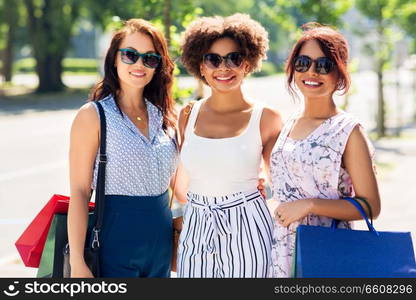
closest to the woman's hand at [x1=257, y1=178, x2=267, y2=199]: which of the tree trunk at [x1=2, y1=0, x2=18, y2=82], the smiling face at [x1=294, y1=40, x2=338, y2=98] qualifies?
the smiling face at [x1=294, y1=40, x2=338, y2=98]

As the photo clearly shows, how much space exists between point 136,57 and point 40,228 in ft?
3.04

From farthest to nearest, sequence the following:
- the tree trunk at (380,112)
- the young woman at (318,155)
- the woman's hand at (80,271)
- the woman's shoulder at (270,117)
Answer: the tree trunk at (380,112) → the woman's shoulder at (270,117) → the woman's hand at (80,271) → the young woman at (318,155)

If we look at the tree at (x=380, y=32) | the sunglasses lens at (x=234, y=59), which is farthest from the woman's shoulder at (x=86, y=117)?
the tree at (x=380, y=32)

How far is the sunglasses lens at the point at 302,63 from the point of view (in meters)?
3.47

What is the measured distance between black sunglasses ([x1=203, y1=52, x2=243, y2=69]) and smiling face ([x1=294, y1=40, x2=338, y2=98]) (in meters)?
0.38

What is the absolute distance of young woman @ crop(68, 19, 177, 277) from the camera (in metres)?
3.45

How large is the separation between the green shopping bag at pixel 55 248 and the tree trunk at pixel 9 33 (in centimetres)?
3265

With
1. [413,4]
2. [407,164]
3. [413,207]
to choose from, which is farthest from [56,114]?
[413,207]

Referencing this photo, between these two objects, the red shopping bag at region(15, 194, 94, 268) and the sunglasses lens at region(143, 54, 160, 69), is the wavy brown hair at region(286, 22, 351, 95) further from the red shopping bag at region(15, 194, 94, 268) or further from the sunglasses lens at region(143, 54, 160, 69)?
the red shopping bag at region(15, 194, 94, 268)

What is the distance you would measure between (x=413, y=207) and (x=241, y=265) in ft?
21.3

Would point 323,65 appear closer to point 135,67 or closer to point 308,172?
point 308,172

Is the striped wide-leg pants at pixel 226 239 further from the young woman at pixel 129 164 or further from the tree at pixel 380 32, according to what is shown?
the tree at pixel 380 32

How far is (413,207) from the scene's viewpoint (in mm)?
9656

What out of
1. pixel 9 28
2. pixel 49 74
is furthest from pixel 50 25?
pixel 9 28
